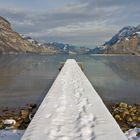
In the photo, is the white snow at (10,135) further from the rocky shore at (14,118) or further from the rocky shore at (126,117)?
the rocky shore at (126,117)

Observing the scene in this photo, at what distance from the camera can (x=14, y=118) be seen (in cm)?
1769

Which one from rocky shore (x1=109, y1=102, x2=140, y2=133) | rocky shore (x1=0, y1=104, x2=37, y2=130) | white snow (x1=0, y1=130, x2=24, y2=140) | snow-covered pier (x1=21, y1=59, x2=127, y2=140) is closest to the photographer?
snow-covered pier (x1=21, y1=59, x2=127, y2=140)

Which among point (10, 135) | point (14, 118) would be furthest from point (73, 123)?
point (14, 118)

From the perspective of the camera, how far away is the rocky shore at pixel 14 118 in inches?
586

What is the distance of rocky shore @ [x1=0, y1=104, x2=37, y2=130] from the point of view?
48.8ft

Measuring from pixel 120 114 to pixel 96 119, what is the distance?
35.8 ft

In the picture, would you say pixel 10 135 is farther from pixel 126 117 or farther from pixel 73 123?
pixel 126 117

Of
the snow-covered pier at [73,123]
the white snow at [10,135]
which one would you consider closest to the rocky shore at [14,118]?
the white snow at [10,135]

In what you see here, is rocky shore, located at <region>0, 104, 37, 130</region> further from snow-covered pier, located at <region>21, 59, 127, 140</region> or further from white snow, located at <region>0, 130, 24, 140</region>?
snow-covered pier, located at <region>21, 59, 127, 140</region>

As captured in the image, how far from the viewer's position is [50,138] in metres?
6.31

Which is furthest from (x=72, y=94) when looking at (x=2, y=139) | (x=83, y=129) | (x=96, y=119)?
(x=83, y=129)

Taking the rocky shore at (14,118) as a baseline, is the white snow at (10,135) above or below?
above

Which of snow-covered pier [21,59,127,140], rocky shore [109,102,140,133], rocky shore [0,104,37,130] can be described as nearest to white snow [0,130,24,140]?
snow-covered pier [21,59,127,140]

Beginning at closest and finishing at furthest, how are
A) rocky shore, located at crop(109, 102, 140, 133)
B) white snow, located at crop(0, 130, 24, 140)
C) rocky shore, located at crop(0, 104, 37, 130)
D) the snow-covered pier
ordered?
the snow-covered pier
white snow, located at crop(0, 130, 24, 140)
rocky shore, located at crop(0, 104, 37, 130)
rocky shore, located at crop(109, 102, 140, 133)
